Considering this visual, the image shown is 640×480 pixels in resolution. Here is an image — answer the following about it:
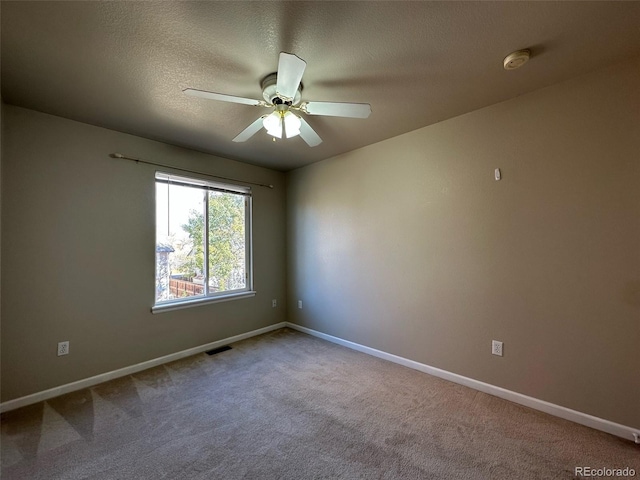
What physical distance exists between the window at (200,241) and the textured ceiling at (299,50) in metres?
1.04

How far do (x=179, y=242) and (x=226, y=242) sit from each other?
24.3 inches

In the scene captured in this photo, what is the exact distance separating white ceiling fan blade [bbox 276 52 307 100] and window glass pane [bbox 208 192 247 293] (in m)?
2.25

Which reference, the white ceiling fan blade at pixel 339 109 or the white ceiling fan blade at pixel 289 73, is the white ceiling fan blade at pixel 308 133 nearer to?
the white ceiling fan blade at pixel 339 109

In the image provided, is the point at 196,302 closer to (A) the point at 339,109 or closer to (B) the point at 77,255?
(B) the point at 77,255

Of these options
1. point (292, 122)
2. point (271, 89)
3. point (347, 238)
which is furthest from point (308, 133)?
point (347, 238)

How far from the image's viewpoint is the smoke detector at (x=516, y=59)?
Result: 166 centimetres

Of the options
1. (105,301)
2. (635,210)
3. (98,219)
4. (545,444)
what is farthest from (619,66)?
(105,301)

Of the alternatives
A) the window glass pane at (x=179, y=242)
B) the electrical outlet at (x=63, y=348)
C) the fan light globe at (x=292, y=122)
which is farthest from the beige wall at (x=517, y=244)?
the electrical outlet at (x=63, y=348)

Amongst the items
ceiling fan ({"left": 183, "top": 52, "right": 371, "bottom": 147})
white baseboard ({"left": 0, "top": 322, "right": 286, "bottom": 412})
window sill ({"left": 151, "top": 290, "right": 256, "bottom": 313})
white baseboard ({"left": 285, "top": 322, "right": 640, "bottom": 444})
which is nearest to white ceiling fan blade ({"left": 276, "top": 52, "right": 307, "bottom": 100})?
ceiling fan ({"left": 183, "top": 52, "right": 371, "bottom": 147})

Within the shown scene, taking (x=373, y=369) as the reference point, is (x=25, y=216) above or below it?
above

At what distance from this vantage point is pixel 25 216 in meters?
2.23

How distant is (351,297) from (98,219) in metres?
2.85

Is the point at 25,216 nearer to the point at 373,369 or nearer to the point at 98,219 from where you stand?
the point at 98,219

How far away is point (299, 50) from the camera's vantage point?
64.7 inches
